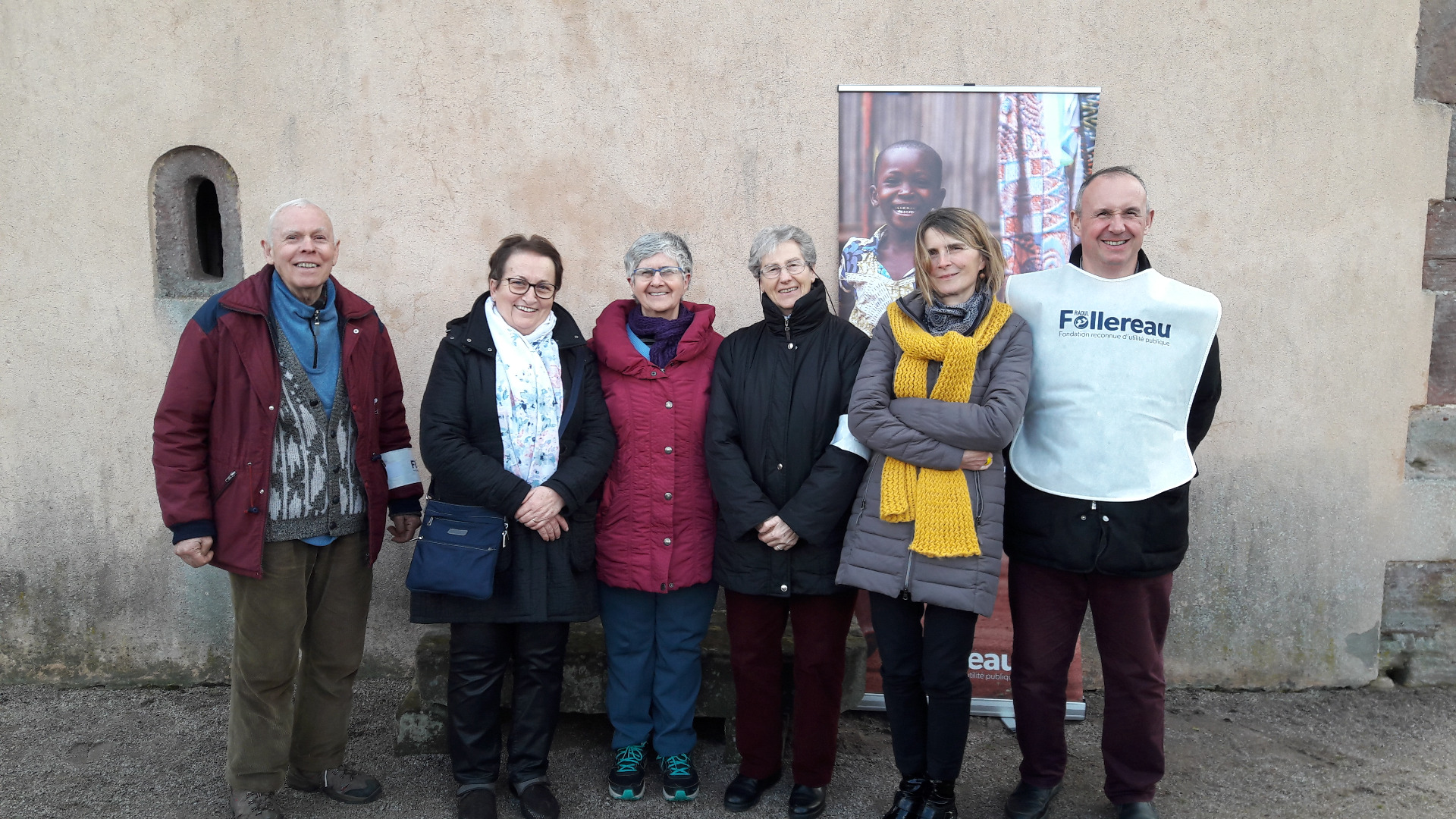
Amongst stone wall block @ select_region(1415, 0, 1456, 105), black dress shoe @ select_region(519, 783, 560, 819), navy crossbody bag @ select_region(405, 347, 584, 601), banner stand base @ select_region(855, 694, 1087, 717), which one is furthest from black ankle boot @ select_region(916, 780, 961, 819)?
stone wall block @ select_region(1415, 0, 1456, 105)

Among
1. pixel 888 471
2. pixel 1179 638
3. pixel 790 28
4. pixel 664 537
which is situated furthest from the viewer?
pixel 1179 638

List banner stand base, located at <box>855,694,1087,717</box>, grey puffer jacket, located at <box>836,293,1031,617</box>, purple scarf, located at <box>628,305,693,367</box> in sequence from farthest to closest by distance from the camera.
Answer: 1. banner stand base, located at <box>855,694,1087,717</box>
2. purple scarf, located at <box>628,305,693,367</box>
3. grey puffer jacket, located at <box>836,293,1031,617</box>

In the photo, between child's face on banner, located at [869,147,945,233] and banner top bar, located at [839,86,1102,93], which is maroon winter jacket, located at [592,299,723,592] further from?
banner top bar, located at [839,86,1102,93]

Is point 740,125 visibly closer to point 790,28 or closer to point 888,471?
point 790,28

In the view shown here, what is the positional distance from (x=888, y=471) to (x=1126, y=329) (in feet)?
2.74

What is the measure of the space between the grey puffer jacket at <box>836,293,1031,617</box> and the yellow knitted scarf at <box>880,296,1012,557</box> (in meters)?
0.03

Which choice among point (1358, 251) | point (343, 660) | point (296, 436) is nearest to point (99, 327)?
point (296, 436)

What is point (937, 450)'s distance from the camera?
101 inches

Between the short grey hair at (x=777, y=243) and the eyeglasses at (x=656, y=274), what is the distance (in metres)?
0.25

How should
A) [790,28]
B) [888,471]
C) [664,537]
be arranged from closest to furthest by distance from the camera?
1. [888,471]
2. [664,537]
3. [790,28]

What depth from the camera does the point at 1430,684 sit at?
398 centimetres

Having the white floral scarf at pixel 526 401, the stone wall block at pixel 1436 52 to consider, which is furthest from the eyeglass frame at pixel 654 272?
the stone wall block at pixel 1436 52

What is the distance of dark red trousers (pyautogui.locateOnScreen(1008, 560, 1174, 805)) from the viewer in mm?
2760

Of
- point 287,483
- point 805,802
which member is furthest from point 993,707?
point 287,483
